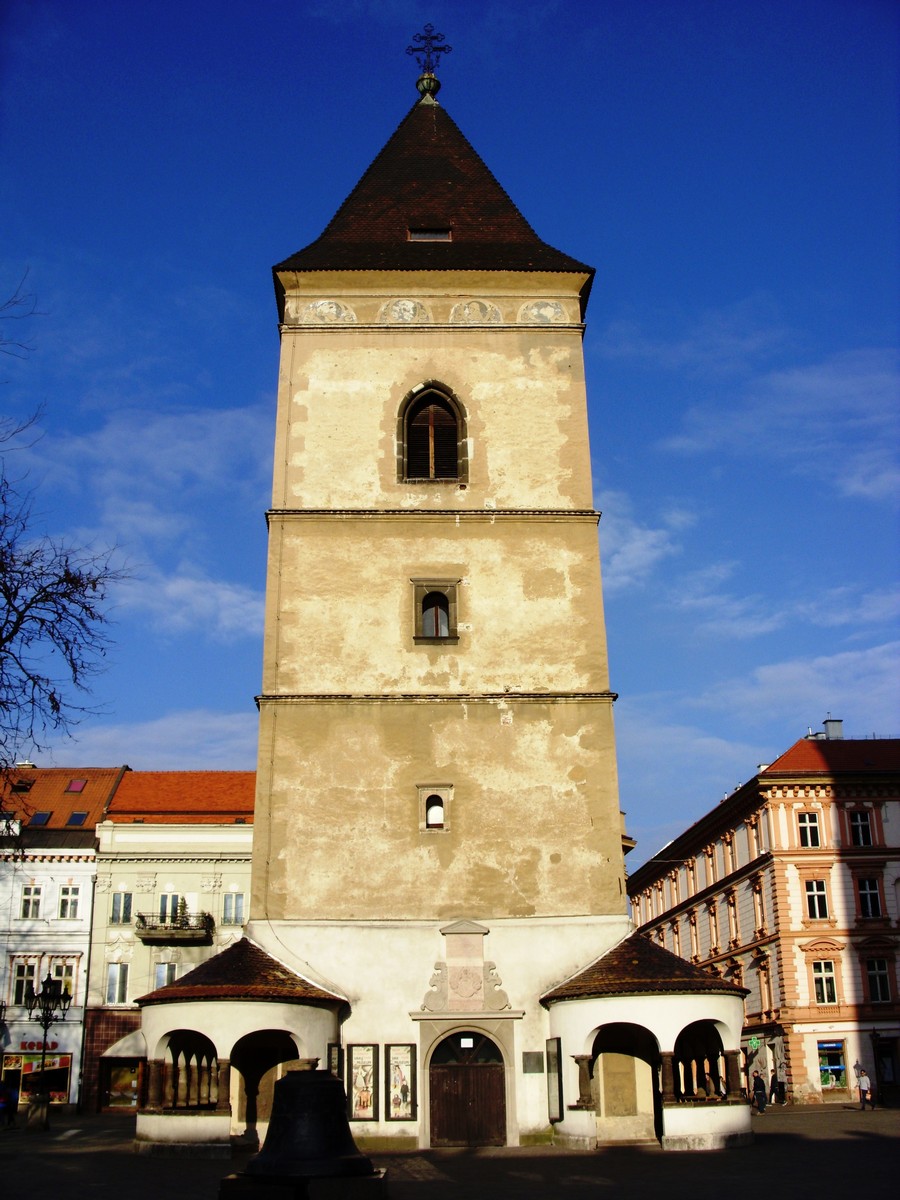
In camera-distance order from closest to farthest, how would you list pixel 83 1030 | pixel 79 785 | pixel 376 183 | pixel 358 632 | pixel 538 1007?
pixel 538 1007 < pixel 358 632 < pixel 376 183 < pixel 83 1030 < pixel 79 785

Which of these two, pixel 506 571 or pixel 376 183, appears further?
pixel 376 183

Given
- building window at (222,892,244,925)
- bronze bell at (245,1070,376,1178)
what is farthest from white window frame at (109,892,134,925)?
bronze bell at (245,1070,376,1178)

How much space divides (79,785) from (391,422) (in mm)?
26570

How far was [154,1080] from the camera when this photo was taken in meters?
18.5

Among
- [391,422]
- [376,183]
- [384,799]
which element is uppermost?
[376,183]

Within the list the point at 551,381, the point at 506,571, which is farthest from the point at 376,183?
the point at 506,571

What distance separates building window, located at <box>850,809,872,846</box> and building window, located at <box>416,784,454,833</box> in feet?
79.7

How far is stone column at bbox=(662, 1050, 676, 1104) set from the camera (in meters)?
18.4

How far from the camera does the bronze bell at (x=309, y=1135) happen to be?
390 inches

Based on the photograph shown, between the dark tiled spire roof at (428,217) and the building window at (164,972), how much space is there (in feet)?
76.8

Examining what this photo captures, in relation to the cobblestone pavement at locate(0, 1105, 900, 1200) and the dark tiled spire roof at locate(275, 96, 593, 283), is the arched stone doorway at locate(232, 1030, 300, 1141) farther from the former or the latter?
the dark tiled spire roof at locate(275, 96, 593, 283)

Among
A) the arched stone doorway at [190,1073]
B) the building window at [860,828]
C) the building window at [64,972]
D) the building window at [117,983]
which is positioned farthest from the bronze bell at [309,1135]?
the building window at [860,828]

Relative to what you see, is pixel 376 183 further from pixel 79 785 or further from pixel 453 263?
pixel 79 785

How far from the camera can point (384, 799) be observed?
20.8 meters
